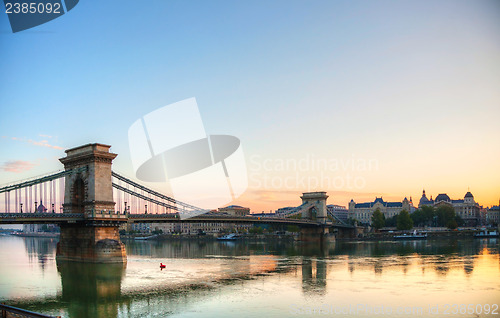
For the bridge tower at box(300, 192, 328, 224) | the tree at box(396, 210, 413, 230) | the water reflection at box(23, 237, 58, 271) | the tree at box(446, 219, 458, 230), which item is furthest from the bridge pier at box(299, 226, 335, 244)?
the water reflection at box(23, 237, 58, 271)

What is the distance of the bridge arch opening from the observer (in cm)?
5441

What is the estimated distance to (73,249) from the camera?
170 ft

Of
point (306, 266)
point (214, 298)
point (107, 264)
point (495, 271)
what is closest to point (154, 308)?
point (214, 298)

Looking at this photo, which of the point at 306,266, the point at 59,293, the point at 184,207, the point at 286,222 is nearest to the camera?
the point at 59,293

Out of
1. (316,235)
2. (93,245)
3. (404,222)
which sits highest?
(93,245)

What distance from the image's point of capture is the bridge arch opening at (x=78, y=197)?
178ft

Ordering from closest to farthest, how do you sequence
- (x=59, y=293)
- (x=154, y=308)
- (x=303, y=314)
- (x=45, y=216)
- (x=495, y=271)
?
(x=303, y=314) → (x=154, y=308) → (x=59, y=293) → (x=495, y=271) → (x=45, y=216)

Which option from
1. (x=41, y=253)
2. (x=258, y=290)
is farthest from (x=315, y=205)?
(x=258, y=290)

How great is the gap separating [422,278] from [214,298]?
19073 millimetres

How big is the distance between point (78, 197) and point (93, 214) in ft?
21.8

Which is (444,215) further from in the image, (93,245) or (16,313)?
(16,313)

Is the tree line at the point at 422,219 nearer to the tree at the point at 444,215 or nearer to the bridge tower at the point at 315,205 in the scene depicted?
the tree at the point at 444,215

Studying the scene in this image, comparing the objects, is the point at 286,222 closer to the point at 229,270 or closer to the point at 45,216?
the point at 229,270

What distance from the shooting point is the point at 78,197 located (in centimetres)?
5494
